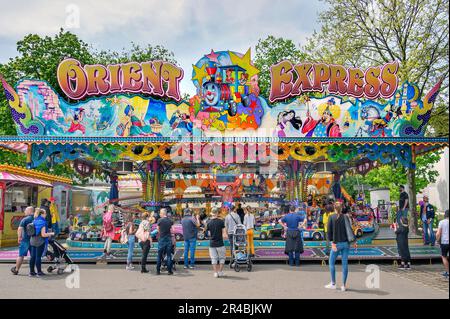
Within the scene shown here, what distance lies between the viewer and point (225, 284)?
890 cm

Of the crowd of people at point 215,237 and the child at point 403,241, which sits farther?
the child at point 403,241

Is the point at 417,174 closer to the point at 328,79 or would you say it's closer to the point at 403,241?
the point at 328,79

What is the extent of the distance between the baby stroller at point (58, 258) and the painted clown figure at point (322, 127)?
9.14 metres

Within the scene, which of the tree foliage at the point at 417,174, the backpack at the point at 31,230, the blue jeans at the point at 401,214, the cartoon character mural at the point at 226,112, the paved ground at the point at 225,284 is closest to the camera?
the paved ground at the point at 225,284

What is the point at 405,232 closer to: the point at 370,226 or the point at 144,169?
the point at 370,226

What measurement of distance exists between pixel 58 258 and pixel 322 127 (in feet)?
32.8

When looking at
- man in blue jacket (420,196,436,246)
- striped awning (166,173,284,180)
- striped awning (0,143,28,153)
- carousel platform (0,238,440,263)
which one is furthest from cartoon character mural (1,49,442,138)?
striped awning (166,173,284,180)

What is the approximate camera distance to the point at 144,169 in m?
18.6

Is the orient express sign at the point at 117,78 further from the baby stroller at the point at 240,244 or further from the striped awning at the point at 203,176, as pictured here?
the striped awning at the point at 203,176

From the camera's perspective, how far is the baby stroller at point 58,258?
10.6 metres

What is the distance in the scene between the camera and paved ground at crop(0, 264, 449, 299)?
7828mm

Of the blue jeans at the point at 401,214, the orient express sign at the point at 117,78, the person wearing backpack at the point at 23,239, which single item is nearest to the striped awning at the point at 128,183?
the orient express sign at the point at 117,78

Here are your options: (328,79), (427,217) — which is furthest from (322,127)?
(427,217)
